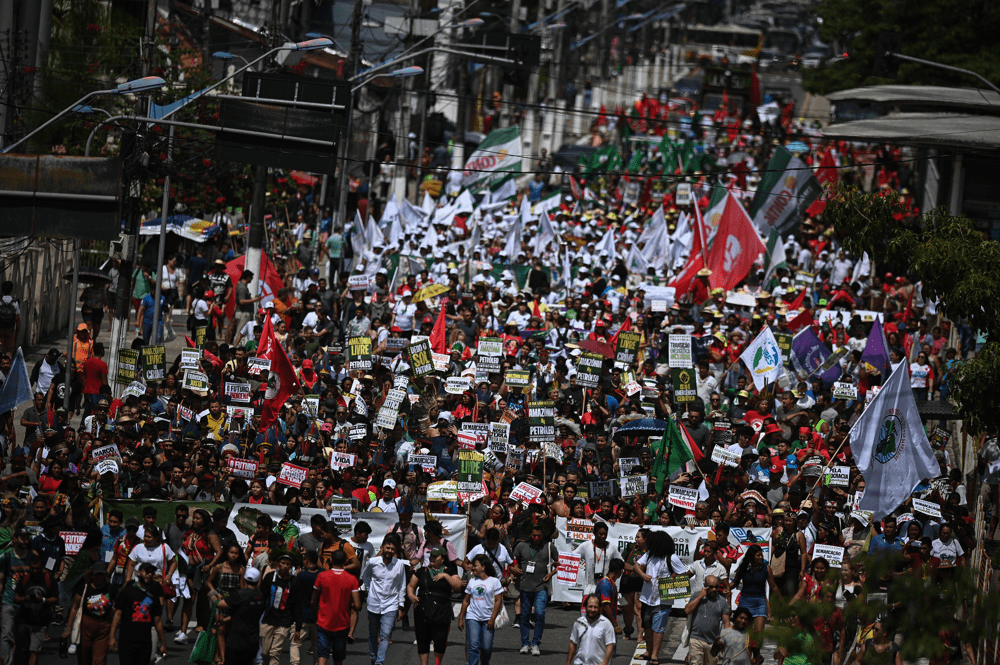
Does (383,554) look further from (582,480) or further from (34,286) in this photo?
(34,286)

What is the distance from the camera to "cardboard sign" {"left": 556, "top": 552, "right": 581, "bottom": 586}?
14906mm

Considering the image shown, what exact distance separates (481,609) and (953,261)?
208 inches

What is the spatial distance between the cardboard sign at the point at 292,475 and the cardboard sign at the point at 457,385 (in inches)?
138

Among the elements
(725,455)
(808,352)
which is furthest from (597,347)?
(725,455)

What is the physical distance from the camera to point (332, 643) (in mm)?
12859

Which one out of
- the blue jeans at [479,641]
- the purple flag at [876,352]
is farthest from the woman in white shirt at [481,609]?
the purple flag at [876,352]

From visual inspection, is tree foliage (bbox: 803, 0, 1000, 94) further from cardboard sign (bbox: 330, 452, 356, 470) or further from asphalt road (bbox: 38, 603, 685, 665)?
asphalt road (bbox: 38, 603, 685, 665)

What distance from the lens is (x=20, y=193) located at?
1923 cm

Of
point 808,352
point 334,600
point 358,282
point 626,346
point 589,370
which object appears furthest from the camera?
point 358,282

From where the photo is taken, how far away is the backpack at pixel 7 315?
873 inches

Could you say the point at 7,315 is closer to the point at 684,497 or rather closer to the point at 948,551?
the point at 684,497

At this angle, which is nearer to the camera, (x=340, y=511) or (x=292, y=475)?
(x=340, y=511)

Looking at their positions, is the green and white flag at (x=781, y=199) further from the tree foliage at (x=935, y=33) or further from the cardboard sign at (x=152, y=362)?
the tree foliage at (x=935, y=33)

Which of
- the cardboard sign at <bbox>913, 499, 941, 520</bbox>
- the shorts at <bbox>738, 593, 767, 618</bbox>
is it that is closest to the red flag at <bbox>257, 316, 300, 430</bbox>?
the shorts at <bbox>738, 593, 767, 618</bbox>
